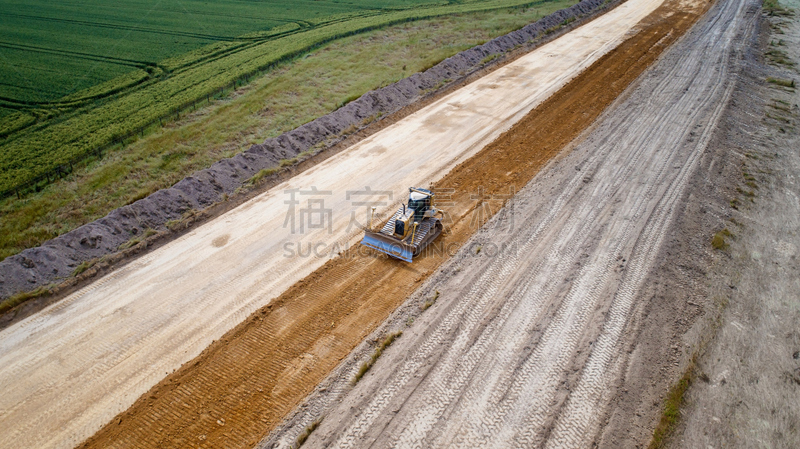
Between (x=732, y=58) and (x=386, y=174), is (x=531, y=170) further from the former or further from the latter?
(x=732, y=58)

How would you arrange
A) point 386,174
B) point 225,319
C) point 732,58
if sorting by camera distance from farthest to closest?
point 732,58
point 386,174
point 225,319

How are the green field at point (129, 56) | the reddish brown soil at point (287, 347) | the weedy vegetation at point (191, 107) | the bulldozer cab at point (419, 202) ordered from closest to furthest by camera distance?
the reddish brown soil at point (287, 347)
the bulldozer cab at point (419, 202)
the weedy vegetation at point (191, 107)
the green field at point (129, 56)

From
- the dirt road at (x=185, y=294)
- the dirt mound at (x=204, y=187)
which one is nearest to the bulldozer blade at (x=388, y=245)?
the dirt road at (x=185, y=294)

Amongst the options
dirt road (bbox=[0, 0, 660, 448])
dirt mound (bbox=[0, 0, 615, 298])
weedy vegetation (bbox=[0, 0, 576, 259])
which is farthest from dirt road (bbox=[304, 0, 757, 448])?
weedy vegetation (bbox=[0, 0, 576, 259])

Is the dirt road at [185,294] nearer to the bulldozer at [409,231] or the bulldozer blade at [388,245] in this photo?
the bulldozer blade at [388,245]

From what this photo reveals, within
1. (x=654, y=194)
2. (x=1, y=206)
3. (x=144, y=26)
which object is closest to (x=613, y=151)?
(x=654, y=194)

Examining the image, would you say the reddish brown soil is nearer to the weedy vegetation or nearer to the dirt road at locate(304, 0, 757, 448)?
the dirt road at locate(304, 0, 757, 448)
